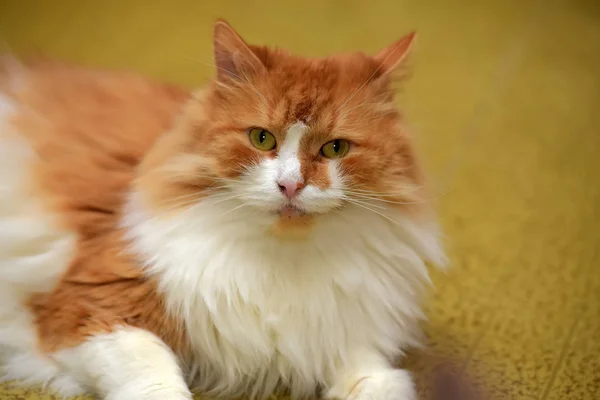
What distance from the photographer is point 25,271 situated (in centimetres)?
144

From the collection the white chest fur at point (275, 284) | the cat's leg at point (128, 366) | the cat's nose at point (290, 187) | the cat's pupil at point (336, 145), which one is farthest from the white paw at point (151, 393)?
the cat's pupil at point (336, 145)

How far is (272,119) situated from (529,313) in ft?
3.09

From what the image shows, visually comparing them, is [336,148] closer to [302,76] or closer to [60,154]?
[302,76]

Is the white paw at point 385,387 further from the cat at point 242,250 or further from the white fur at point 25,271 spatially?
the white fur at point 25,271

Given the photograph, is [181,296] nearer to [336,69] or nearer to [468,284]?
[336,69]

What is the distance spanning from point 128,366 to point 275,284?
32cm

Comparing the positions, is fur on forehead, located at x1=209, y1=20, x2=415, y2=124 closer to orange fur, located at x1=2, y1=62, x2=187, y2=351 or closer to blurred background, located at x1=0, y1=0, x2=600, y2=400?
blurred background, located at x1=0, y1=0, x2=600, y2=400

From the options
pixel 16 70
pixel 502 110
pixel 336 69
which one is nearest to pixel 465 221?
pixel 502 110

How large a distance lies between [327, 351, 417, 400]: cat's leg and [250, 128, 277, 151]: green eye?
479 millimetres

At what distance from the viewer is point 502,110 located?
8.95 ft

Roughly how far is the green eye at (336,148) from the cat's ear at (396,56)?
0.18 m

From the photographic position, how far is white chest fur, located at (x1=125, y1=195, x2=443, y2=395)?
4.35 ft

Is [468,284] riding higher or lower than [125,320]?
higher

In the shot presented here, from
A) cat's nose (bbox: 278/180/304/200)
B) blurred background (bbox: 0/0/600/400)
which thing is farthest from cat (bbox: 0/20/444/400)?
blurred background (bbox: 0/0/600/400)
